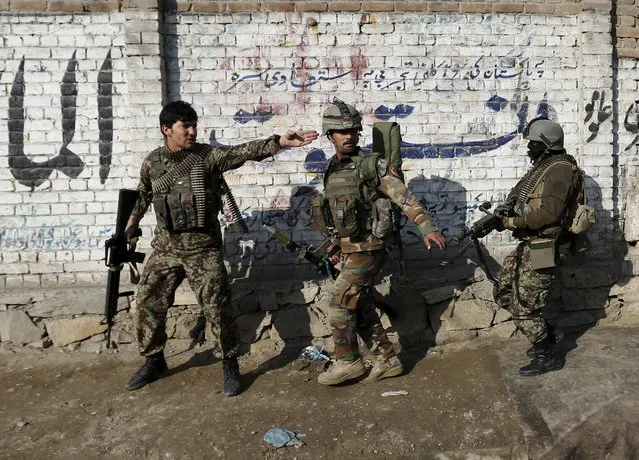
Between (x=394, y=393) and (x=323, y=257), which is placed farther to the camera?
(x=323, y=257)

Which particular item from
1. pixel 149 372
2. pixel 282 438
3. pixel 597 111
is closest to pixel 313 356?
pixel 282 438

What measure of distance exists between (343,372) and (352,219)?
3.49 feet

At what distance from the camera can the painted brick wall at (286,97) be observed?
14.4ft

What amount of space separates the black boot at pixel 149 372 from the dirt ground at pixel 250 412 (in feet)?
0.16

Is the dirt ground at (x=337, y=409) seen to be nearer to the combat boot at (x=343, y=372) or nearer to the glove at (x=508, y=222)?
the combat boot at (x=343, y=372)

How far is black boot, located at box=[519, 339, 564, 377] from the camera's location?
360cm

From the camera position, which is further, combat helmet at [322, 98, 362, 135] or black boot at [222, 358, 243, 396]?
black boot at [222, 358, 243, 396]

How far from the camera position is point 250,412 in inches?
132

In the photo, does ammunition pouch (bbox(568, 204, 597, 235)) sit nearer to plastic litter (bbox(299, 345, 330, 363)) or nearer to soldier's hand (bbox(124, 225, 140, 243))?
plastic litter (bbox(299, 345, 330, 363))

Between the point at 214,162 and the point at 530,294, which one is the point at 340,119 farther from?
the point at 530,294

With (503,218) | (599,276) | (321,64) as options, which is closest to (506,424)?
(503,218)

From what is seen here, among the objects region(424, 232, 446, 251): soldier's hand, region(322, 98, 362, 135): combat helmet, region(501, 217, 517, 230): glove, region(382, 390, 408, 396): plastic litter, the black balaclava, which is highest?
region(322, 98, 362, 135): combat helmet

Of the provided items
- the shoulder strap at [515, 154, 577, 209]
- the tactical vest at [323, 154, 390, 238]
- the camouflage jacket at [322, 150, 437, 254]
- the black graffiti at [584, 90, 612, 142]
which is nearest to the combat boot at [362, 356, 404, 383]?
the camouflage jacket at [322, 150, 437, 254]

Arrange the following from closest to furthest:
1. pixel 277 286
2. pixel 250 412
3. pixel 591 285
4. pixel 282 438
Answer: pixel 282 438
pixel 250 412
pixel 277 286
pixel 591 285
